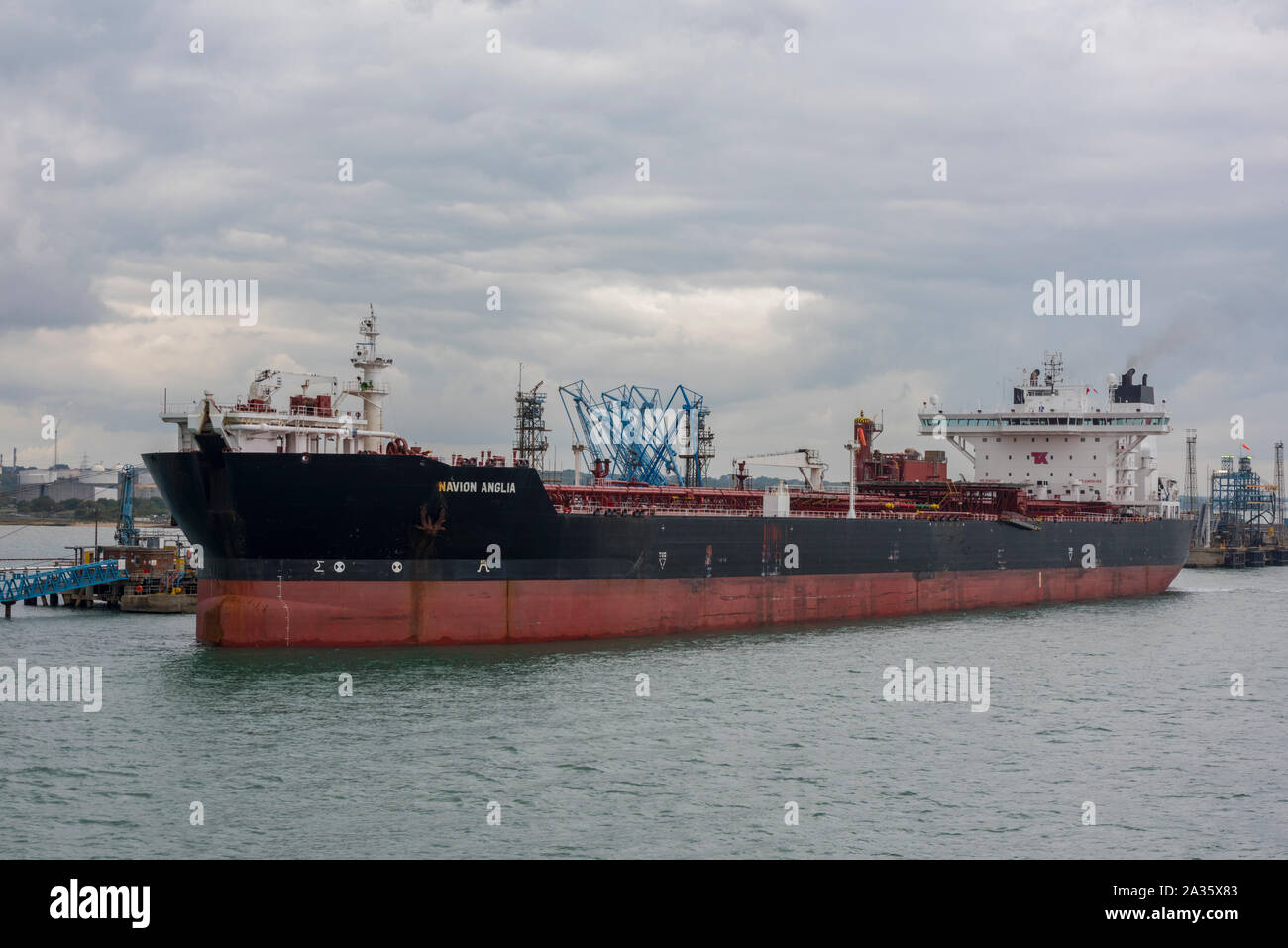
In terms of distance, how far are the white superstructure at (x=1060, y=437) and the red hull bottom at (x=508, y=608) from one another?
17.5 meters

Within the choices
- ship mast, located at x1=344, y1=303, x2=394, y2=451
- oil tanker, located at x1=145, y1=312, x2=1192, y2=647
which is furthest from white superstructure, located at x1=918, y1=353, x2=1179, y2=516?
ship mast, located at x1=344, y1=303, x2=394, y2=451

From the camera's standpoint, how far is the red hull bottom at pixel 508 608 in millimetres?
25688

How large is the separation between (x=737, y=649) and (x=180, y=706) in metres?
13.1

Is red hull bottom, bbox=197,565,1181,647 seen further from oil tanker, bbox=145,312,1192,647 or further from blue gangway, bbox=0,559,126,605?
blue gangway, bbox=0,559,126,605

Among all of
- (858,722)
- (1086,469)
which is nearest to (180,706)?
(858,722)

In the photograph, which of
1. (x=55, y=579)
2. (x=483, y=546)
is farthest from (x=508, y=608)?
(x=55, y=579)

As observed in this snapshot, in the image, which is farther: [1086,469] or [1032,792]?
[1086,469]

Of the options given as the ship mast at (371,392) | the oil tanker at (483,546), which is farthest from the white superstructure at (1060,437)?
the ship mast at (371,392)

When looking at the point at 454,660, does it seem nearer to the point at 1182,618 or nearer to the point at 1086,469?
the point at 1182,618

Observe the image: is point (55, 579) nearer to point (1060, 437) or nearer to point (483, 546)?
point (483, 546)

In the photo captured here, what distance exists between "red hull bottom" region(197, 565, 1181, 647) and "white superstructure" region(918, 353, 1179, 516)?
57.3 ft

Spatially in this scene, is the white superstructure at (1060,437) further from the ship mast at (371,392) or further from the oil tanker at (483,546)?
the ship mast at (371,392)
